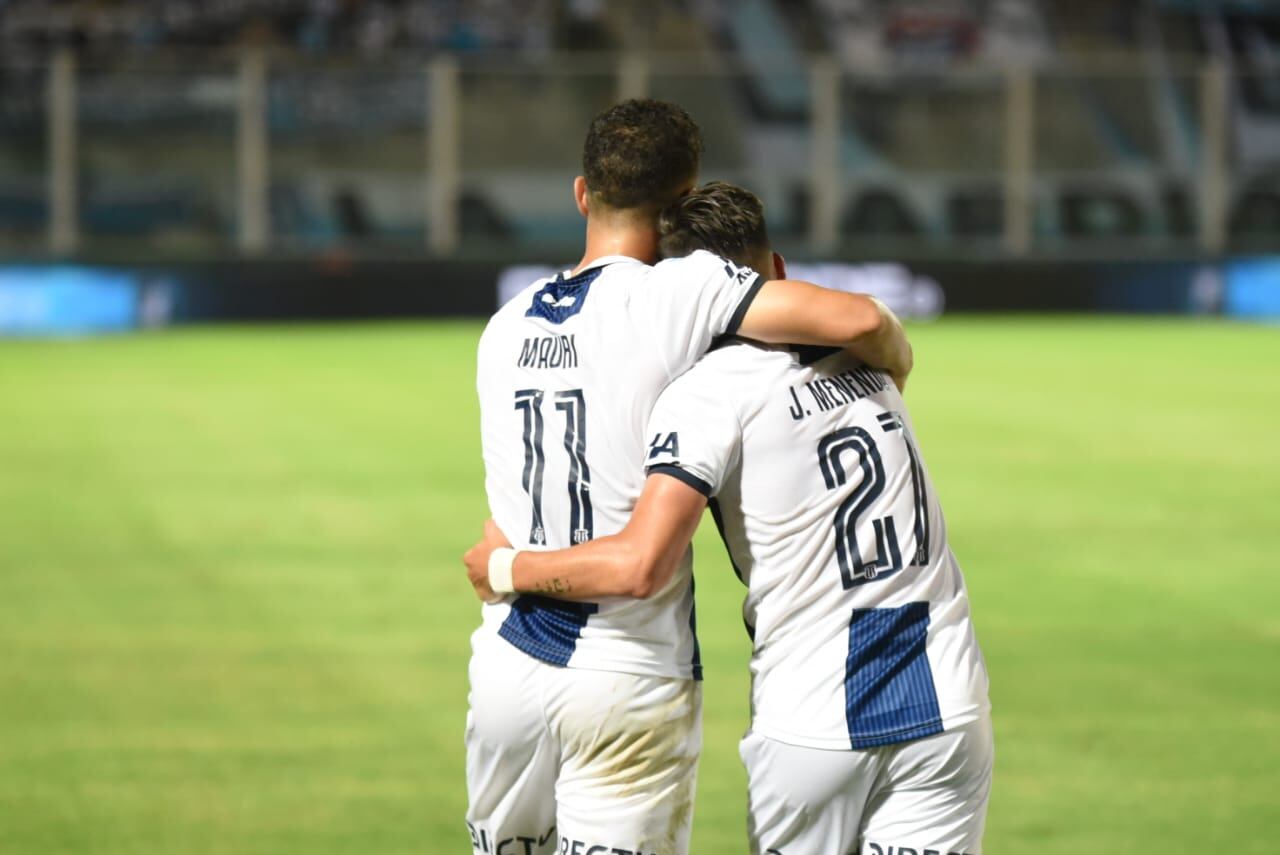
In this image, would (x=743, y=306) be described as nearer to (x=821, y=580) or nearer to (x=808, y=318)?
(x=808, y=318)

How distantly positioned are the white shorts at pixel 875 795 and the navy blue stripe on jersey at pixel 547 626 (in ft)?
1.36

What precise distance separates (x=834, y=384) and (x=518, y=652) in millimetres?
814

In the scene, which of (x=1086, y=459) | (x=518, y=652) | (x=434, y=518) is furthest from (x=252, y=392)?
(x=518, y=652)

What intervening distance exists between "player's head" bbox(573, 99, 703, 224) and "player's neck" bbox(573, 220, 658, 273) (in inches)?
1.0

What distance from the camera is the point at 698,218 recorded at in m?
3.65

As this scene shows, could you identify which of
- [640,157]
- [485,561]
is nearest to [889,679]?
[485,561]

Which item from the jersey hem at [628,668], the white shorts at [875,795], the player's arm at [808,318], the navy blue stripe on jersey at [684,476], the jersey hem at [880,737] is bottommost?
the white shorts at [875,795]

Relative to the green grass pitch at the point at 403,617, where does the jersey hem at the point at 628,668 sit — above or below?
above

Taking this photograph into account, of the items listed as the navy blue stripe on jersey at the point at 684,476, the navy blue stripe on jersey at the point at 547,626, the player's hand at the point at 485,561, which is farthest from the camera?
the player's hand at the point at 485,561

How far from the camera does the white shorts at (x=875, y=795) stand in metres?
3.55

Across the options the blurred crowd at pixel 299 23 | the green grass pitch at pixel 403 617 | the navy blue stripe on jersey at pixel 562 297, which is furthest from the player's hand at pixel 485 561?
the blurred crowd at pixel 299 23

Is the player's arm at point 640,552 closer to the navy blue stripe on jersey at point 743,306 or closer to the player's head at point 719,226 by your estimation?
the navy blue stripe on jersey at point 743,306

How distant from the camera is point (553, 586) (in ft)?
11.9

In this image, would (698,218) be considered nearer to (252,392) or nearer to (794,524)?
(794,524)
